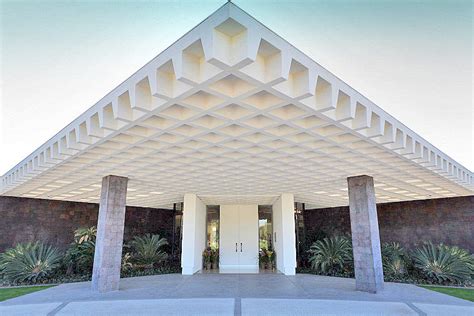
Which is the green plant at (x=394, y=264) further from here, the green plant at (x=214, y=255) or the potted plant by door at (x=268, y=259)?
the green plant at (x=214, y=255)

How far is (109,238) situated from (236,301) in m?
4.54

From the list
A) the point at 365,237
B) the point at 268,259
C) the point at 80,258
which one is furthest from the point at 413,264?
the point at 80,258

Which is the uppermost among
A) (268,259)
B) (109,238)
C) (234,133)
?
(234,133)

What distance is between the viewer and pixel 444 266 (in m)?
10.8

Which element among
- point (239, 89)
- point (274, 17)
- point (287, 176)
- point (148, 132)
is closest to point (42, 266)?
point (148, 132)

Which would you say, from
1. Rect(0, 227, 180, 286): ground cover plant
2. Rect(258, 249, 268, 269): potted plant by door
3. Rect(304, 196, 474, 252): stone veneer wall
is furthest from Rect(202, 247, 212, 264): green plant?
Rect(304, 196, 474, 252): stone veneer wall

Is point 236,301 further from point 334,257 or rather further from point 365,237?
point 334,257

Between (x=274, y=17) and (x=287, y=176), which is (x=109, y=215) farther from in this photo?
(x=274, y=17)

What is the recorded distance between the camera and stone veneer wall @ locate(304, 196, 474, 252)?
43.6 ft

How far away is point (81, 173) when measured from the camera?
958cm

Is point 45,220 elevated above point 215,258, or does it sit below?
above

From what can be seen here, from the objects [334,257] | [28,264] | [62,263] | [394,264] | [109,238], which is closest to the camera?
[109,238]

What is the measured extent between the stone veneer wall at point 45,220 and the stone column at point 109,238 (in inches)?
278

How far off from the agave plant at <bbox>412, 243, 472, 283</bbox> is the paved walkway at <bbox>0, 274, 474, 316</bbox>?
2.04 metres
